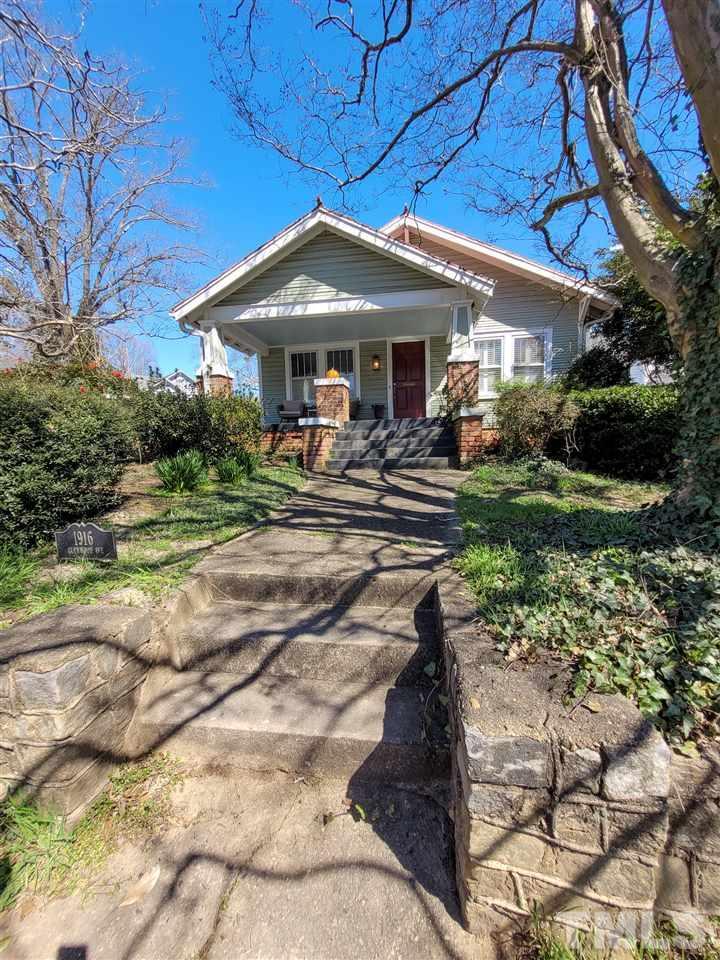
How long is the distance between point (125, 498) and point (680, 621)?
4.93m

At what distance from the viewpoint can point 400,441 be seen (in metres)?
7.59

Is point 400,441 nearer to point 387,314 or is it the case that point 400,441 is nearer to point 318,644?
point 387,314

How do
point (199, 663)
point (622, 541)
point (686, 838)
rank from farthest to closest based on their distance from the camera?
point (622, 541) → point (199, 663) → point (686, 838)

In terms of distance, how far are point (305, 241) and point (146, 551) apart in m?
7.33

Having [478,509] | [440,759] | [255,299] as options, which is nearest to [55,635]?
[440,759]

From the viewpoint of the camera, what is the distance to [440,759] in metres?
1.75

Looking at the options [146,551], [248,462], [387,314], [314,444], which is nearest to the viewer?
[146,551]

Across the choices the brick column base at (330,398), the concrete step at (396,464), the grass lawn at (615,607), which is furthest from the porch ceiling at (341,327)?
the grass lawn at (615,607)

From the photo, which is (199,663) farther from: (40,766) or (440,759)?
(440,759)

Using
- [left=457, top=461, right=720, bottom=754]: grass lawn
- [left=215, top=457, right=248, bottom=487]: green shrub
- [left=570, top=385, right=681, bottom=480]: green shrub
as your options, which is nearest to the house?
[left=570, top=385, right=681, bottom=480]: green shrub

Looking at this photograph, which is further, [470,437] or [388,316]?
[388,316]

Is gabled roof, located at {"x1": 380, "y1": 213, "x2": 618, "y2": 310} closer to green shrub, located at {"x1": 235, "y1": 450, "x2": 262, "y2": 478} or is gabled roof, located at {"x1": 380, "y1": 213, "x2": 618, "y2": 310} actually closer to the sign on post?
green shrub, located at {"x1": 235, "y1": 450, "x2": 262, "y2": 478}

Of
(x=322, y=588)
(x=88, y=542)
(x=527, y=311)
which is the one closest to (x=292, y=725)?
(x=322, y=588)

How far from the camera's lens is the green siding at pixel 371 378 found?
10672mm
